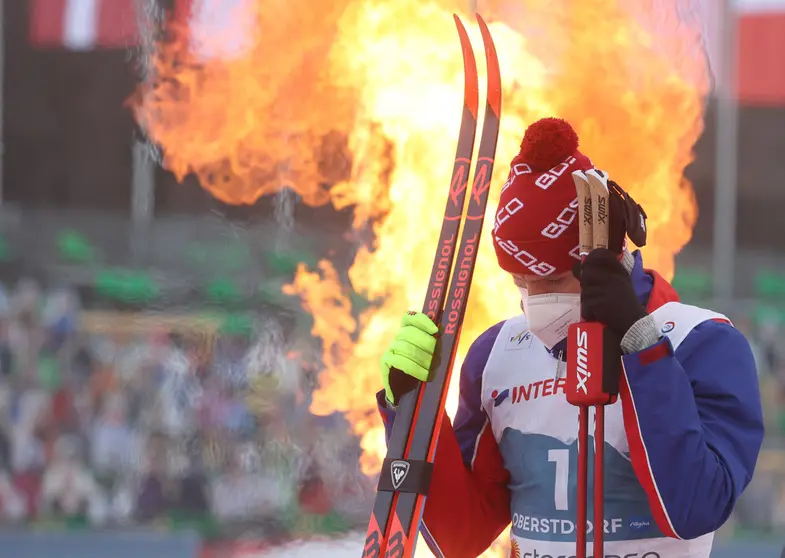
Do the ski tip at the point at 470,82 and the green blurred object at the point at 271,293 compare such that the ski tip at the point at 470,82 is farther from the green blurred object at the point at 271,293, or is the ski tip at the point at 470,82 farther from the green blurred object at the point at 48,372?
the green blurred object at the point at 48,372

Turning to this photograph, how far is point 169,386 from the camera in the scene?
24.0ft

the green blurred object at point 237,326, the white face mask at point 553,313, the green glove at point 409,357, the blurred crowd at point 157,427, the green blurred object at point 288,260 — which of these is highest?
the green blurred object at point 288,260

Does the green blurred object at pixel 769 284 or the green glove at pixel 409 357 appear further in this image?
the green blurred object at pixel 769 284

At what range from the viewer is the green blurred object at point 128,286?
7441 mm

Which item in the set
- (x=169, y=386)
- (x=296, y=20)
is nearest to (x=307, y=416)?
(x=169, y=386)

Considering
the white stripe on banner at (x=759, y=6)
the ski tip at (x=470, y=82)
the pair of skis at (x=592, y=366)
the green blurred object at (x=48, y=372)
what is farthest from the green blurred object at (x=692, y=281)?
the pair of skis at (x=592, y=366)

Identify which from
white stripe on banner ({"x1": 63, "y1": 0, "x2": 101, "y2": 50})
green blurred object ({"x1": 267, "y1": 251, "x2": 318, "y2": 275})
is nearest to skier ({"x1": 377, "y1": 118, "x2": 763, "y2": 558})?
green blurred object ({"x1": 267, "y1": 251, "x2": 318, "y2": 275})

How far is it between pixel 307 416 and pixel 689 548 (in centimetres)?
512

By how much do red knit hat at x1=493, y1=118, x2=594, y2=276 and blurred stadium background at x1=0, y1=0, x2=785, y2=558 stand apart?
4.08 meters

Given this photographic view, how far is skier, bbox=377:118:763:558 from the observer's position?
152 cm

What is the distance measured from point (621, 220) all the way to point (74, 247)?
7.43 m

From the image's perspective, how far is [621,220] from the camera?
5.39 feet

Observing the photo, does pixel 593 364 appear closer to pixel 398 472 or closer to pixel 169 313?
pixel 398 472

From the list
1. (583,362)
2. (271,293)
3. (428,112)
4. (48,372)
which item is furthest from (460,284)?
(48,372)
